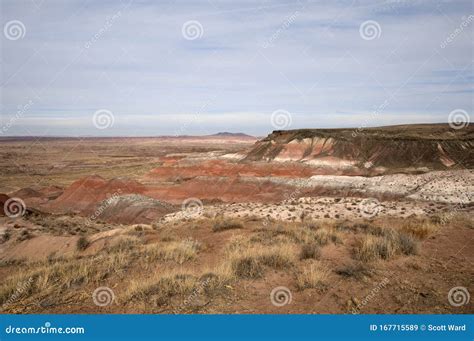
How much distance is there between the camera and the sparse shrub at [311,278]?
5.94m

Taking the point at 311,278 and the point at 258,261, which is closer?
the point at 311,278

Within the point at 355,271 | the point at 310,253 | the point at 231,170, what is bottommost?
the point at 355,271

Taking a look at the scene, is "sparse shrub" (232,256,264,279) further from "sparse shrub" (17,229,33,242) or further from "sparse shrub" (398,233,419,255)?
"sparse shrub" (17,229,33,242)

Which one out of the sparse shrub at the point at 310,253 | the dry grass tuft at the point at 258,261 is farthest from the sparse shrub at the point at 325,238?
the dry grass tuft at the point at 258,261

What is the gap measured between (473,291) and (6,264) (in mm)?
14798

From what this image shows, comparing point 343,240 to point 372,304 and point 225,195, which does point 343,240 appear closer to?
point 372,304

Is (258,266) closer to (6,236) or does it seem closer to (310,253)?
(310,253)

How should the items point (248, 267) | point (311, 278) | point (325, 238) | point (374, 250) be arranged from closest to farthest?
1. point (311, 278)
2. point (248, 267)
3. point (374, 250)
4. point (325, 238)

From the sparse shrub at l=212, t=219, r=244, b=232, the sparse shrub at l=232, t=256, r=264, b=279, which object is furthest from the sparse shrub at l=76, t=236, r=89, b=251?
the sparse shrub at l=232, t=256, r=264, b=279

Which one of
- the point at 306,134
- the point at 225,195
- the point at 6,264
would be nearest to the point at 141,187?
the point at 225,195

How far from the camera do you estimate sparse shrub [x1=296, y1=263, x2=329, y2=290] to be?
5.94 meters

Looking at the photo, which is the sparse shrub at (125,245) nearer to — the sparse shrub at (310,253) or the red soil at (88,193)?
the sparse shrub at (310,253)

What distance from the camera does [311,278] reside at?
6.00 metres

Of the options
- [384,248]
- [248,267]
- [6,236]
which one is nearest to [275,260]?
[248,267]
